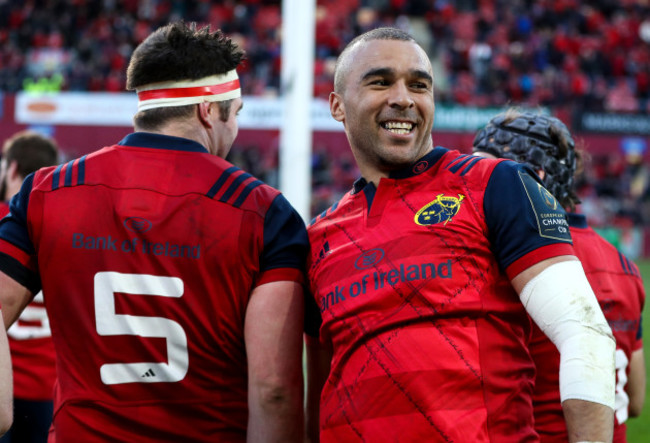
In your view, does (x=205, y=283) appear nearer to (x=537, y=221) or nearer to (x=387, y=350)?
(x=387, y=350)

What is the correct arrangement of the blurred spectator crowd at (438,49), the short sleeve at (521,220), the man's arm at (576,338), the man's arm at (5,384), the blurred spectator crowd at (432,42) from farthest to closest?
the blurred spectator crowd at (432,42)
the blurred spectator crowd at (438,49)
the man's arm at (5,384)
the short sleeve at (521,220)
the man's arm at (576,338)

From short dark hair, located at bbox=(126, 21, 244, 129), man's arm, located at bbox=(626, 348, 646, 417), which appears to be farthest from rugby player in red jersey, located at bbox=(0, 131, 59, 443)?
man's arm, located at bbox=(626, 348, 646, 417)

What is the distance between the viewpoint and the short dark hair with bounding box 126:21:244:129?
7.83ft

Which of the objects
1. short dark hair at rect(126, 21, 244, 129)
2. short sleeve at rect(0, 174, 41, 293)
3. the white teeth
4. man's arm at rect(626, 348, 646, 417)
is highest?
short dark hair at rect(126, 21, 244, 129)

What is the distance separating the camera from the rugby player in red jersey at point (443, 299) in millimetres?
2016

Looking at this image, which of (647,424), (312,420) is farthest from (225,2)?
(312,420)

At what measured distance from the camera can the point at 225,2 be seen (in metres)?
23.2

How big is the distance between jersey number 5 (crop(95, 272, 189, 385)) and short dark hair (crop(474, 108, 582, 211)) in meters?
1.10

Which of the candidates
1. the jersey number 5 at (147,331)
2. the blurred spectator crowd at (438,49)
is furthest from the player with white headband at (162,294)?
the blurred spectator crowd at (438,49)

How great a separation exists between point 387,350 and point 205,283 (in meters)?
0.51

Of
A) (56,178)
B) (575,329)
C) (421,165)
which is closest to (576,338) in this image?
(575,329)

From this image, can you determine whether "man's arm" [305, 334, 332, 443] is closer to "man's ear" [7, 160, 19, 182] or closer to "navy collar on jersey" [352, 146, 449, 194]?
"navy collar on jersey" [352, 146, 449, 194]

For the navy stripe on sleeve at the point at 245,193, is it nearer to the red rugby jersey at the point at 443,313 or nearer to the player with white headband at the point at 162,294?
the player with white headband at the point at 162,294

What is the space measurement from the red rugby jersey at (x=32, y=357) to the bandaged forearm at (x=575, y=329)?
2.45 m
